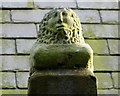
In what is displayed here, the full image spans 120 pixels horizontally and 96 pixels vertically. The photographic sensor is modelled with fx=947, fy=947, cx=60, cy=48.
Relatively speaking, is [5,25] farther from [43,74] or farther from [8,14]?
[43,74]

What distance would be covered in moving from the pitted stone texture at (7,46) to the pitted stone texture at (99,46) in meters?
0.55

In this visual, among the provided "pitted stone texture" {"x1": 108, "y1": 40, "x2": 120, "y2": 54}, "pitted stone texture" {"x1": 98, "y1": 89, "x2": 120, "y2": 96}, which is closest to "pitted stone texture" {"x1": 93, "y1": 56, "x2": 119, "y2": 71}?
"pitted stone texture" {"x1": 108, "y1": 40, "x2": 120, "y2": 54}

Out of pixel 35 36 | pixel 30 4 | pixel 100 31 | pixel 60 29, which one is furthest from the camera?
pixel 30 4

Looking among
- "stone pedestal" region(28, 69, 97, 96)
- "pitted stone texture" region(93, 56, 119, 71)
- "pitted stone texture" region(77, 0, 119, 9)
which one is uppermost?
"pitted stone texture" region(77, 0, 119, 9)

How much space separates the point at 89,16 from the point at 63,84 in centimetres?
244

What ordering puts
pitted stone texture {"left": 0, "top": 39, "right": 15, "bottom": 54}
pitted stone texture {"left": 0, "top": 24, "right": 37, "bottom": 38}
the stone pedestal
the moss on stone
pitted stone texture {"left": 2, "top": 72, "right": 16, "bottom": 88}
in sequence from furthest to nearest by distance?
the moss on stone < pitted stone texture {"left": 0, "top": 24, "right": 37, "bottom": 38} < pitted stone texture {"left": 0, "top": 39, "right": 15, "bottom": 54} < pitted stone texture {"left": 2, "top": 72, "right": 16, "bottom": 88} < the stone pedestal

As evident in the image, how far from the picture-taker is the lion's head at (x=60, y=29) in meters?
4.89

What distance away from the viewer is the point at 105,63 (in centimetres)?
660

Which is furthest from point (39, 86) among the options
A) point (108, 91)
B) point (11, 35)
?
point (11, 35)

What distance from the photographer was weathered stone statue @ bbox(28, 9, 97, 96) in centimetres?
478

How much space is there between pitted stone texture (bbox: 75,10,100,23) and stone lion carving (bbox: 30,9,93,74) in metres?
2.16

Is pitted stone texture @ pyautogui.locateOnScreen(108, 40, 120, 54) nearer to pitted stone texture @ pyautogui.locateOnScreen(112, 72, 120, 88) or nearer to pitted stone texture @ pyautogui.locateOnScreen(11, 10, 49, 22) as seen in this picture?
pitted stone texture @ pyautogui.locateOnScreen(112, 72, 120, 88)

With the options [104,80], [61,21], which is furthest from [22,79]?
[61,21]

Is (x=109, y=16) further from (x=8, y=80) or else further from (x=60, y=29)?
(x=60, y=29)
